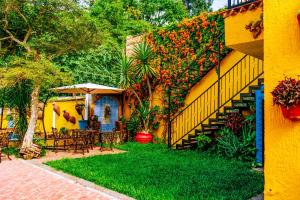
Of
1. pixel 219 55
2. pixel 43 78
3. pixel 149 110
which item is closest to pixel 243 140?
pixel 219 55

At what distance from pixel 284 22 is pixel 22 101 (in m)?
9.85

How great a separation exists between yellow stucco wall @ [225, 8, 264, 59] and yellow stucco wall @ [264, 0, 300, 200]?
99 cm

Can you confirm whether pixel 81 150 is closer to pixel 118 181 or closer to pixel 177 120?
pixel 177 120

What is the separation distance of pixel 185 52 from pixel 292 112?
370 inches

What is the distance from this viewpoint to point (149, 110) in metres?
14.0

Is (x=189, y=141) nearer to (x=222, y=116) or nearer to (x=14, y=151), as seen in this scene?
(x=222, y=116)

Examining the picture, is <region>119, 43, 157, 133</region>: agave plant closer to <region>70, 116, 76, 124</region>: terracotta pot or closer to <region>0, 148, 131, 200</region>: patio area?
<region>70, 116, 76, 124</region>: terracotta pot

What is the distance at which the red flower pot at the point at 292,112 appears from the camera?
12.7ft

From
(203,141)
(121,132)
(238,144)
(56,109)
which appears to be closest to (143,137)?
(121,132)

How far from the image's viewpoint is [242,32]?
5.49m

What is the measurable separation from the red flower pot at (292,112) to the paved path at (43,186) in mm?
3130

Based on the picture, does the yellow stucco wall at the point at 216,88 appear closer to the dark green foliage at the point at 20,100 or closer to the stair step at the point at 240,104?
the stair step at the point at 240,104

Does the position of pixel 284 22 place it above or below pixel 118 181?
above

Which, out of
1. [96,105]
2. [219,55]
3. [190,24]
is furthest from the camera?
[96,105]
